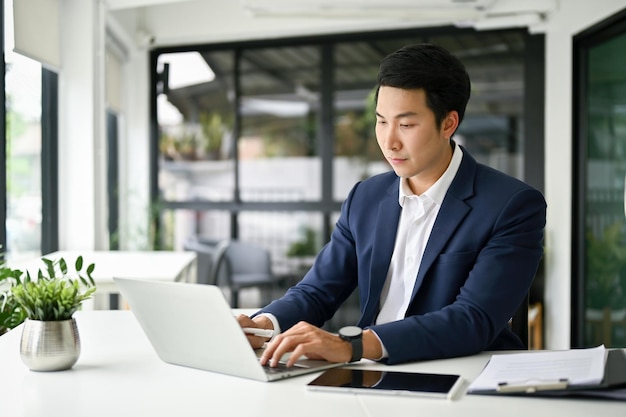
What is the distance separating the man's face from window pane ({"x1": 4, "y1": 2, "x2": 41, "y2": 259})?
245 cm

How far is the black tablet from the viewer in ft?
4.70

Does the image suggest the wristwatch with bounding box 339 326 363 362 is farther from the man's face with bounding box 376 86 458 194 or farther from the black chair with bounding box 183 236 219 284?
the black chair with bounding box 183 236 219 284

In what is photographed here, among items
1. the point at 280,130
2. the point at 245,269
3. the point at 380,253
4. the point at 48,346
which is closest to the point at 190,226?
the point at 245,269

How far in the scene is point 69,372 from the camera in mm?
1607

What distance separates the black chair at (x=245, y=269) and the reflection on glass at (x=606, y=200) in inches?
102

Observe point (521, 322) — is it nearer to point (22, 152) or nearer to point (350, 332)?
point (350, 332)

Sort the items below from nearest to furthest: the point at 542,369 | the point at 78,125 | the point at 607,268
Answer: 1. the point at 542,369
2. the point at 607,268
3. the point at 78,125

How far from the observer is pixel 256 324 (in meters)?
1.86

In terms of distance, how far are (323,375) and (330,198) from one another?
4.69 metres

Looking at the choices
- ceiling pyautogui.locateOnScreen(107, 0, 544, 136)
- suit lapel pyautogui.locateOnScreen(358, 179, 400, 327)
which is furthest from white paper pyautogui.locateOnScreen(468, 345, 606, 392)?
ceiling pyautogui.locateOnScreen(107, 0, 544, 136)

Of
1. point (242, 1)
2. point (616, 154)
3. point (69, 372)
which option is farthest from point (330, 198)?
point (69, 372)

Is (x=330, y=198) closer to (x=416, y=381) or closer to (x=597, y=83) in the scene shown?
(x=597, y=83)

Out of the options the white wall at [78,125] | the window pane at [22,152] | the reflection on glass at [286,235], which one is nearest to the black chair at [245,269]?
the reflection on glass at [286,235]

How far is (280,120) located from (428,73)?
442cm
